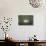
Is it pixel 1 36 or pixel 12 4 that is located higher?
pixel 12 4

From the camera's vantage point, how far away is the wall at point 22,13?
222 inches

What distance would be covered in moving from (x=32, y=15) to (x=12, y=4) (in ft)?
3.35

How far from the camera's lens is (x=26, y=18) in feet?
18.8

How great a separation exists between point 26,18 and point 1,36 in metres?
1.37

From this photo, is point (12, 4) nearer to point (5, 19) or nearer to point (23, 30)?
point (5, 19)

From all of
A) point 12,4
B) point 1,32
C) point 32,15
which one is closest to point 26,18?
point 32,15

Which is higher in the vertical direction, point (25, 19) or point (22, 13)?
point (22, 13)

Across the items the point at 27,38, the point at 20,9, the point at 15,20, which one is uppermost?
the point at 20,9

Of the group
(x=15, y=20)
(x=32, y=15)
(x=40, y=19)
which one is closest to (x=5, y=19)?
(x=15, y=20)

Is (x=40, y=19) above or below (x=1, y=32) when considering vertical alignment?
above

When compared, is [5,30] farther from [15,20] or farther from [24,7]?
[24,7]

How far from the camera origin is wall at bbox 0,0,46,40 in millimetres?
5637

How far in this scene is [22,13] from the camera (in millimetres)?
5668

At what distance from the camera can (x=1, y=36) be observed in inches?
220
